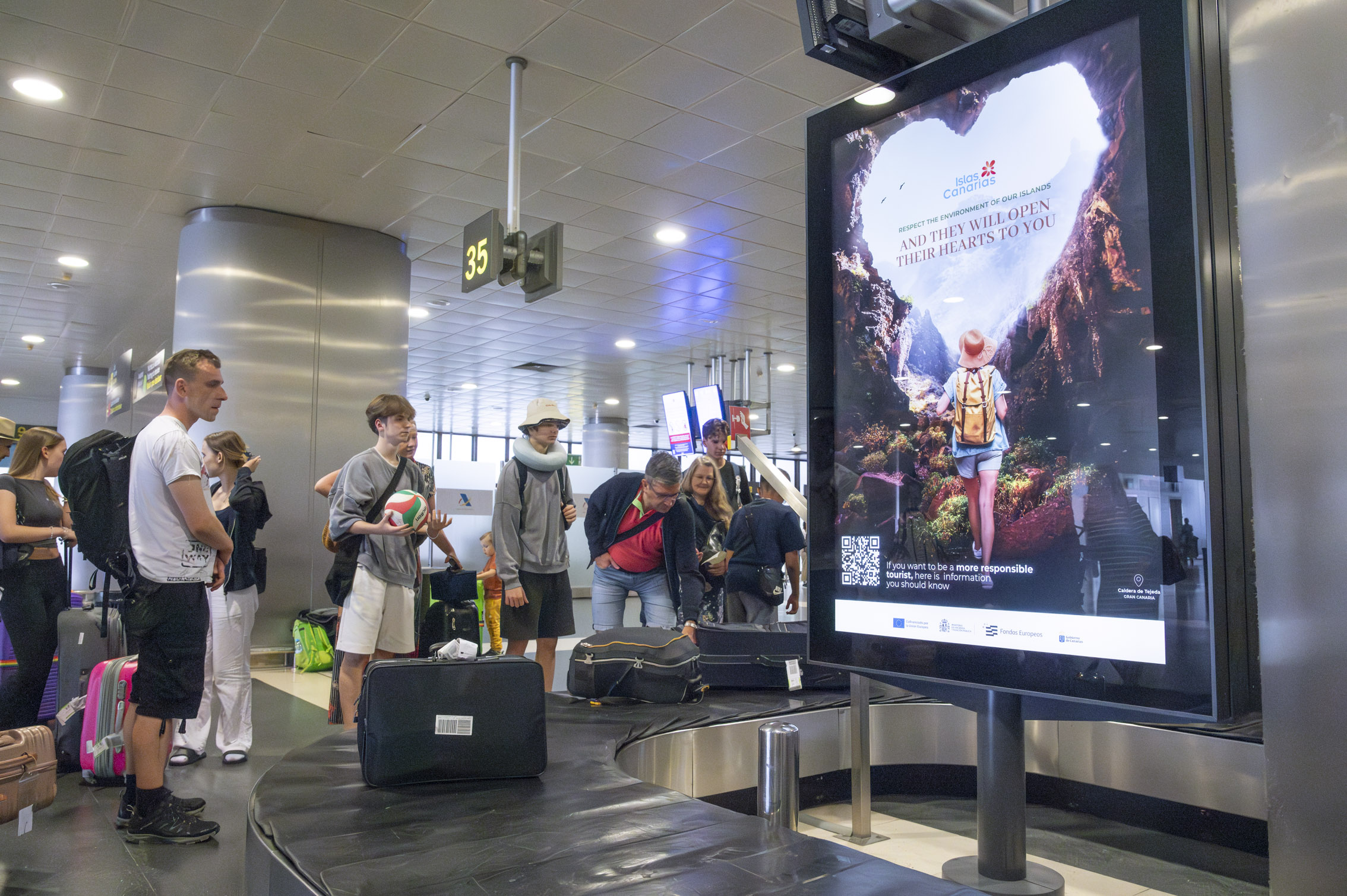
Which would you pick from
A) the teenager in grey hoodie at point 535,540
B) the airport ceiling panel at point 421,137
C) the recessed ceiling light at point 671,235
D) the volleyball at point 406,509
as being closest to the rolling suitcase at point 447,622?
the teenager in grey hoodie at point 535,540

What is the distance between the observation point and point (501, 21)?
452 centimetres

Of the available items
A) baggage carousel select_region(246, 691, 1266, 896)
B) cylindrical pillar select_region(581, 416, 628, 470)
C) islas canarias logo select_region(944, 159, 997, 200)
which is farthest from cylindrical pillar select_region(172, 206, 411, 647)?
cylindrical pillar select_region(581, 416, 628, 470)

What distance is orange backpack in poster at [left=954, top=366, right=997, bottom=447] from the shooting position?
188 cm

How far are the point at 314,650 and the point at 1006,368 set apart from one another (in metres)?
6.29

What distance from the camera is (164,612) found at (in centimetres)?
283

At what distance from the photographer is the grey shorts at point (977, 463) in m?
1.86

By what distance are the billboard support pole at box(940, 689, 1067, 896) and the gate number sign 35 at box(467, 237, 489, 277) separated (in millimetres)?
4355

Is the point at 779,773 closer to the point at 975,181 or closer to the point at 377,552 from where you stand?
the point at 975,181

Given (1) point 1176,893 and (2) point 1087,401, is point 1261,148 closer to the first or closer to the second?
(2) point 1087,401

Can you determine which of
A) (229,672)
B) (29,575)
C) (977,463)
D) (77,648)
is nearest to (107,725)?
(229,672)

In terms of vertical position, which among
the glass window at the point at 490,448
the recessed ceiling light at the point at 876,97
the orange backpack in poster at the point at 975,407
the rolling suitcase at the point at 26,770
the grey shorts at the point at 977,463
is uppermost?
the glass window at the point at 490,448

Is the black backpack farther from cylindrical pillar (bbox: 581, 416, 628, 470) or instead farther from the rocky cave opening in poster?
cylindrical pillar (bbox: 581, 416, 628, 470)

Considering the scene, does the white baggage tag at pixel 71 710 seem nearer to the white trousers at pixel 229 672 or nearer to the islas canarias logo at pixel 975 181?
the white trousers at pixel 229 672

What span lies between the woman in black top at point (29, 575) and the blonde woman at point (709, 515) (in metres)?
3.20
